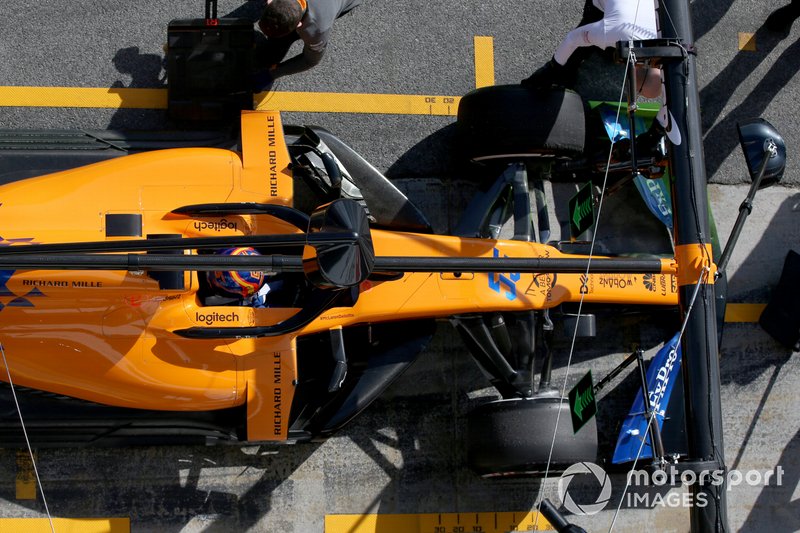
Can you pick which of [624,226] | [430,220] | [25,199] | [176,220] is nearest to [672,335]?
[624,226]

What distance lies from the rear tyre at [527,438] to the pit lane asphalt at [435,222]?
23.0 inches

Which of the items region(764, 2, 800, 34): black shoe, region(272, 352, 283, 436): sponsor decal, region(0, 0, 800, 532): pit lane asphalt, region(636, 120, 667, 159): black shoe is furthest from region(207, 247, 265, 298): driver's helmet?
region(764, 2, 800, 34): black shoe

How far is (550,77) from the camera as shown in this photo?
5.68 metres

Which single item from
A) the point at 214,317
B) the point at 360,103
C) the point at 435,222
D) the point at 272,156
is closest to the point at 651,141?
the point at 435,222

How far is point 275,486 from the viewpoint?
5691 mm

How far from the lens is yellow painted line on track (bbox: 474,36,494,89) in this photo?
6.22 m

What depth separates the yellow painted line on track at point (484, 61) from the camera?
20.4 feet

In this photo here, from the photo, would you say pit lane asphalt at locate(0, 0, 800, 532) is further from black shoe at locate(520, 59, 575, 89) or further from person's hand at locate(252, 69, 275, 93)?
black shoe at locate(520, 59, 575, 89)

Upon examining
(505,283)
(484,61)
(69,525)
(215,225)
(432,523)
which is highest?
(484,61)

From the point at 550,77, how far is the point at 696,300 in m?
2.02

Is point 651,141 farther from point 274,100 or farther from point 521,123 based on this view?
point 274,100

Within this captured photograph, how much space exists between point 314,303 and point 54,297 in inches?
53.2

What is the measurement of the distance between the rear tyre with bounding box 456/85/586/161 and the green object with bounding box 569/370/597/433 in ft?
5.38

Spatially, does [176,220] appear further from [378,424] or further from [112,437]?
[378,424]
